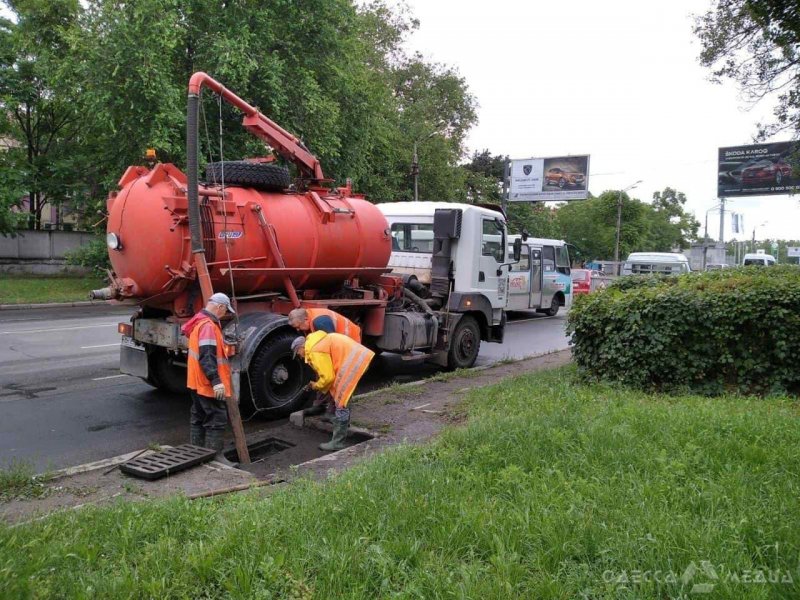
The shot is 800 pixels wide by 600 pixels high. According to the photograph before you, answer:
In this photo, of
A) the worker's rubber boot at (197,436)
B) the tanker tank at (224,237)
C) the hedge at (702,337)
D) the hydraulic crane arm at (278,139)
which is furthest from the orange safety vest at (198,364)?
the hedge at (702,337)

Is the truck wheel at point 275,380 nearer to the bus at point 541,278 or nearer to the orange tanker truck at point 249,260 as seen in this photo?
the orange tanker truck at point 249,260

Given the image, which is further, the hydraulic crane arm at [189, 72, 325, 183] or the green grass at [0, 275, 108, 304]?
the green grass at [0, 275, 108, 304]

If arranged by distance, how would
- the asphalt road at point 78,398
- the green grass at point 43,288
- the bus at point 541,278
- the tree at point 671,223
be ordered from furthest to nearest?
the tree at point 671,223, the green grass at point 43,288, the bus at point 541,278, the asphalt road at point 78,398

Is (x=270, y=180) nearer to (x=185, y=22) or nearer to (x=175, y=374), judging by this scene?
(x=175, y=374)

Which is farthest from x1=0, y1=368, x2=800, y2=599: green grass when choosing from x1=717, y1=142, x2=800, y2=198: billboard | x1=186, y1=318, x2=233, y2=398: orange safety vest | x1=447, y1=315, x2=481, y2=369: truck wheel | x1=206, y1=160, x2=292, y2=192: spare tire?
x1=717, y1=142, x2=800, y2=198: billboard

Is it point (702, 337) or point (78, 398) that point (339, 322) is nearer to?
point (78, 398)

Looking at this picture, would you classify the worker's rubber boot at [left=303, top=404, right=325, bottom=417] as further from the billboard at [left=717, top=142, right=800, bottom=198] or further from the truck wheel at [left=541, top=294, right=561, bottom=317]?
the billboard at [left=717, top=142, right=800, bottom=198]

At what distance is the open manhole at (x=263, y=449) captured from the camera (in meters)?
5.81

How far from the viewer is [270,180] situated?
7.34 meters

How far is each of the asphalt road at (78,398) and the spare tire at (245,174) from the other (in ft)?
8.91

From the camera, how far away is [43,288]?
20375 millimetres

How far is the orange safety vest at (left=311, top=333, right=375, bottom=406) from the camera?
19.0 feet

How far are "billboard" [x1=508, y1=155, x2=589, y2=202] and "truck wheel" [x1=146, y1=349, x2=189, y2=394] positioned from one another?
31685mm

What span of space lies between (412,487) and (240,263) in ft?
12.6
